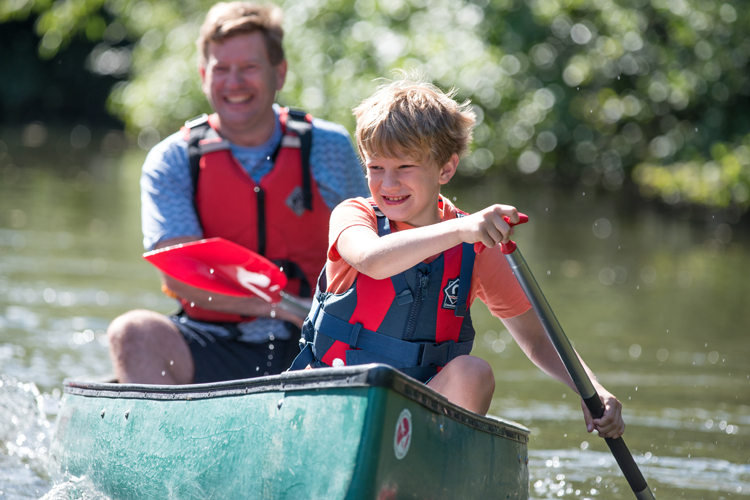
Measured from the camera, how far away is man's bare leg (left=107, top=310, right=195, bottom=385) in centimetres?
259

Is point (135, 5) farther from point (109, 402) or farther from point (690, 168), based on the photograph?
point (109, 402)

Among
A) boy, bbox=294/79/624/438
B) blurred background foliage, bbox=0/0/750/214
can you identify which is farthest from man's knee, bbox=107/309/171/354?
blurred background foliage, bbox=0/0/750/214

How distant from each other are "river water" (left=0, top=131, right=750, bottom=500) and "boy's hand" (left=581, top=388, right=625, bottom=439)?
0.75m

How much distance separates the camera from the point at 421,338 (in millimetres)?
2002

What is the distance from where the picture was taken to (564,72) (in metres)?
9.46

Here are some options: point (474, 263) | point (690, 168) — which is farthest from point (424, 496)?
point (690, 168)

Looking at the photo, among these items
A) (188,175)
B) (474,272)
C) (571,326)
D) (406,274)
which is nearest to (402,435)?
(406,274)

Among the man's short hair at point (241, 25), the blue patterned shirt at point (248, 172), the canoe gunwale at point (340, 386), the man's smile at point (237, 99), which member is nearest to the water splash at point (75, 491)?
the canoe gunwale at point (340, 386)

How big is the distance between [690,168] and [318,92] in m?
3.85

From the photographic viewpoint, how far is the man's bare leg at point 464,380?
1919 millimetres

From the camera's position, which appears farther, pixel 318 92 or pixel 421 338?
pixel 318 92

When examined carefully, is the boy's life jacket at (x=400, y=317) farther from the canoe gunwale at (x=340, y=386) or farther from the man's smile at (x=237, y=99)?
the man's smile at (x=237, y=99)

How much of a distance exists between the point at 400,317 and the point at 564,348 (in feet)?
1.17

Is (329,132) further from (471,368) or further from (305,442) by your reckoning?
(305,442)
